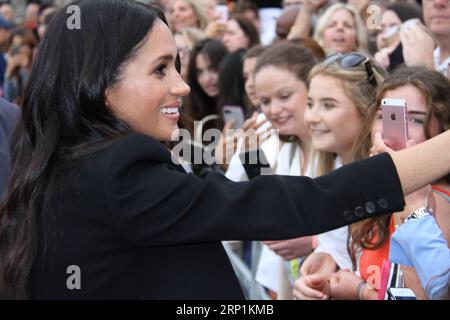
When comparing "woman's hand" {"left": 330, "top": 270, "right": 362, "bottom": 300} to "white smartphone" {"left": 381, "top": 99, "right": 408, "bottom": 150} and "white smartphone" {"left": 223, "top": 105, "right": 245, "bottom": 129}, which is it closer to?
"white smartphone" {"left": 381, "top": 99, "right": 408, "bottom": 150}

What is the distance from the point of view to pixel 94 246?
1.94 meters

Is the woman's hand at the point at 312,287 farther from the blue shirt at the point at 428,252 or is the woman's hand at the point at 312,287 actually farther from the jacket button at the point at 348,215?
the jacket button at the point at 348,215

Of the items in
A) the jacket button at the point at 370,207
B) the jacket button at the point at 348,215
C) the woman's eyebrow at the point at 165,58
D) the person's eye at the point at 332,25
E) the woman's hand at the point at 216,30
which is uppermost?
the woman's hand at the point at 216,30

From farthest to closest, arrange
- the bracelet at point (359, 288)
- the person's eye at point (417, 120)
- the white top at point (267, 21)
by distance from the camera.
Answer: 1. the white top at point (267, 21)
2. the bracelet at point (359, 288)
3. the person's eye at point (417, 120)

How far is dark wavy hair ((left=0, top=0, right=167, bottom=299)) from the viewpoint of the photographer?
78.2 inches

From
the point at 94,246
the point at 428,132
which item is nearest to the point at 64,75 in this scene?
the point at 94,246

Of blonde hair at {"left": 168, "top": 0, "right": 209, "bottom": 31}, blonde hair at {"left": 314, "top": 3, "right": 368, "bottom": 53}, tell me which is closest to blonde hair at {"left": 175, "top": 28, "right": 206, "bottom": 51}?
blonde hair at {"left": 168, "top": 0, "right": 209, "bottom": 31}

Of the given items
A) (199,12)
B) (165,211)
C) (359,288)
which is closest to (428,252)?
(359,288)

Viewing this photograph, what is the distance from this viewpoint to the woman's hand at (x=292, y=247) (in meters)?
3.74

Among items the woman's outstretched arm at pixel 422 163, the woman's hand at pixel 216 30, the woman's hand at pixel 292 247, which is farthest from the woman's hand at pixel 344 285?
the woman's hand at pixel 216 30

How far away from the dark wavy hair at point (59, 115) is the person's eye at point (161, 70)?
9cm

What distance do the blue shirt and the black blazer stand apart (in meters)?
0.70

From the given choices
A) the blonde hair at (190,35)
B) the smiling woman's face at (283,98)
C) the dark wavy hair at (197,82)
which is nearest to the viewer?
the smiling woman's face at (283,98)

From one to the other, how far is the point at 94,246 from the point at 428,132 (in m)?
1.57
